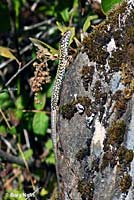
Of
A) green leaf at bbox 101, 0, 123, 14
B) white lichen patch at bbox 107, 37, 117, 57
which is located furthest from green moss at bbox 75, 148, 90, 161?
green leaf at bbox 101, 0, 123, 14

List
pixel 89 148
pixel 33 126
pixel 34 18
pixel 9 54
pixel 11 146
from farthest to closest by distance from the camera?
pixel 34 18
pixel 11 146
pixel 33 126
pixel 9 54
pixel 89 148

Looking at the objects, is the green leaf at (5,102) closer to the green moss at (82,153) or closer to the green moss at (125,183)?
the green moss at (82,153)

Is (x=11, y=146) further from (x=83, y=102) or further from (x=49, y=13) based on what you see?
(x=83, y=102)

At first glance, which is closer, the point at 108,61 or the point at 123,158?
the point at 123,158

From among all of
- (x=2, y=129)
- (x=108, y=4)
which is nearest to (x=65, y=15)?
(x=2, y=129)

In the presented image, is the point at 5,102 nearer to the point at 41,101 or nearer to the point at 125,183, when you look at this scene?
the point at 41,101

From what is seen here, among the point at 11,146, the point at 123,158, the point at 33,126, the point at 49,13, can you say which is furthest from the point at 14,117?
the point at 123,158

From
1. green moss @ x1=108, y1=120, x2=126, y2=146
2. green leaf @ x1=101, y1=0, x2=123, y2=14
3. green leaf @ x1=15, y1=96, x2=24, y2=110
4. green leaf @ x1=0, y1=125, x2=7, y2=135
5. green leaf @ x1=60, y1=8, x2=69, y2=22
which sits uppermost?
green leaf @ x1=101, y1=0, x2=123, y2=14

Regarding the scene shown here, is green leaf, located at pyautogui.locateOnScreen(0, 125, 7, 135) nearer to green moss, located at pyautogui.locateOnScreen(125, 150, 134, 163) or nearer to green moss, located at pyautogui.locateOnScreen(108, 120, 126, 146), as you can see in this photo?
green moss, located at pyautogui.locateOnScreen(108, 120, 126, 146)
